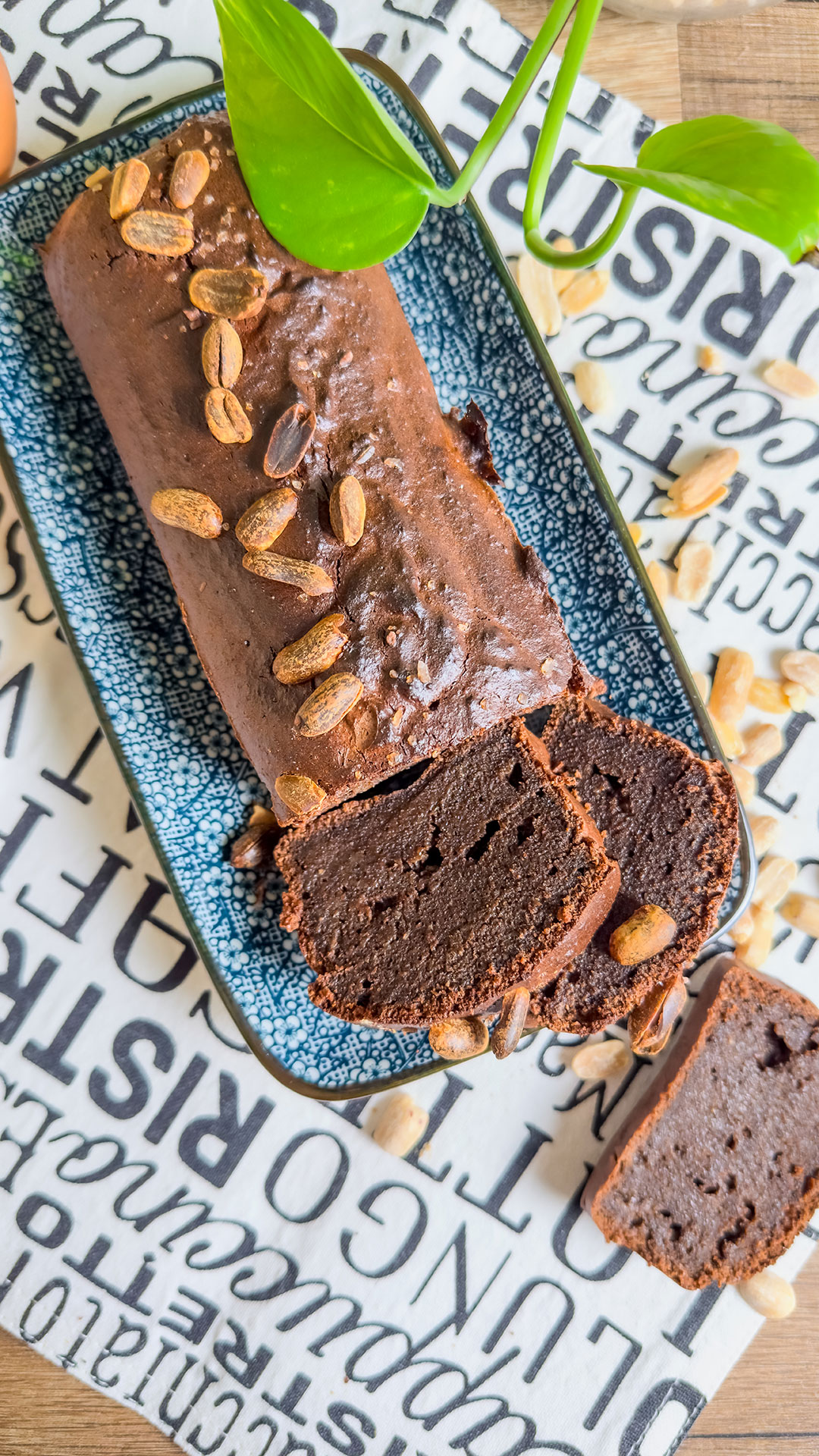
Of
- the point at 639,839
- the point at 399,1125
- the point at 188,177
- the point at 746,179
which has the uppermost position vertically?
the point at 746,179

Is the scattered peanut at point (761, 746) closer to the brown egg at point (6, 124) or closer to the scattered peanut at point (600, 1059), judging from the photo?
the scattered peanut at point (600, 1059)

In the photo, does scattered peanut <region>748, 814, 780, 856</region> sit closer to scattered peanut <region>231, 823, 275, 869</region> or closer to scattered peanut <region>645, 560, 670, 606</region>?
scattered peanut <region>645, 560, 670, 606</region>

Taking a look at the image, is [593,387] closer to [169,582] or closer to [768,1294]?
[169,582]

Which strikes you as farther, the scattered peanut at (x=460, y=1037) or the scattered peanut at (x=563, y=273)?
the scattered peanut at (x=563, y=273)

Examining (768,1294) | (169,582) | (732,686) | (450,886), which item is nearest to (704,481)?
(732,686)

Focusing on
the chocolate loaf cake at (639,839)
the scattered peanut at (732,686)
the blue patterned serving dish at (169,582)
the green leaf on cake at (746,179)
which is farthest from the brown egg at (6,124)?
the scattered peanut at (732,686)

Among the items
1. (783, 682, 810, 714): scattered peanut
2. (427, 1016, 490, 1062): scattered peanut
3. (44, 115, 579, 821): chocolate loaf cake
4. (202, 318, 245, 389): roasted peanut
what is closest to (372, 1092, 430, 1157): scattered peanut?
(427, 1016, 490, 1062): scattered peanut
